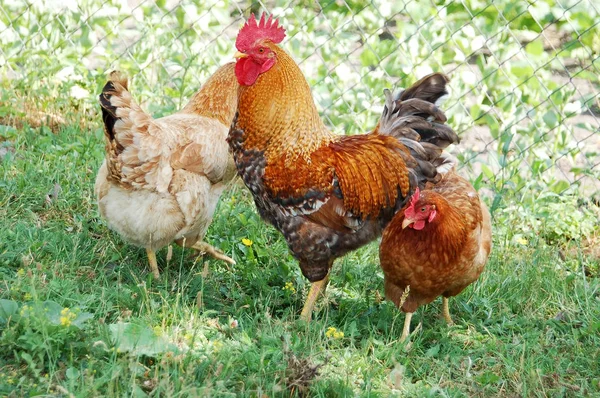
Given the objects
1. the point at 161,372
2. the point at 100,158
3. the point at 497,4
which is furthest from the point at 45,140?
the point at 497,4

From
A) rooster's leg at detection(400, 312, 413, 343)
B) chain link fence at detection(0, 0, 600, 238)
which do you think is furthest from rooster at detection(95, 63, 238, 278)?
chain link fence at detection(0, 0, 600, 238)

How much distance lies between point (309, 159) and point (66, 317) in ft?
5.52

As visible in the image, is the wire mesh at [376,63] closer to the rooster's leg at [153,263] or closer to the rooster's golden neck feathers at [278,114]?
the rooster's leg at [153,263]

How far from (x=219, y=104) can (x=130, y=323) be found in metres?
2.00

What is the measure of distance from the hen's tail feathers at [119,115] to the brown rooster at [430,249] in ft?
5.21

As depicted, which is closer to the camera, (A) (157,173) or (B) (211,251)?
(A) (157,173)

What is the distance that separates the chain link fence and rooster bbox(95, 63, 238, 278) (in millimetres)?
1830

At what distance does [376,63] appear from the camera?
6.92 metres

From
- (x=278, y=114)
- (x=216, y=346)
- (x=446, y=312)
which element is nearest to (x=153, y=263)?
(x=216, y=346)

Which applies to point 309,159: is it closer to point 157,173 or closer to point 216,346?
point 157,173

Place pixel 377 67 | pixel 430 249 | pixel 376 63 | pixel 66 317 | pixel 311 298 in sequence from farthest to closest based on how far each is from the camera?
pixel 376 63 < pixel 377 67 < pixel 311 298 < pixel 430 249 < pixel 66 317

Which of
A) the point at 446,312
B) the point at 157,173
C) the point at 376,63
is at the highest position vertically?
the point at 157,173

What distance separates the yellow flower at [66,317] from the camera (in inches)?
135

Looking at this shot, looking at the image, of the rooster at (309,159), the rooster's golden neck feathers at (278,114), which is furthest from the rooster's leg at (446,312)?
the rooster's golden neck feathers at (278,114)
